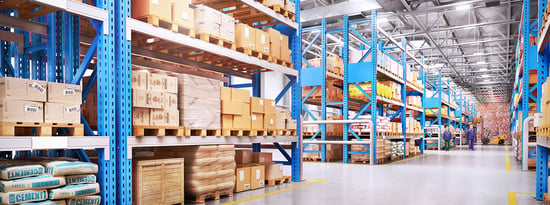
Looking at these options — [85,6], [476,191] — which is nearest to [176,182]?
[85,6]

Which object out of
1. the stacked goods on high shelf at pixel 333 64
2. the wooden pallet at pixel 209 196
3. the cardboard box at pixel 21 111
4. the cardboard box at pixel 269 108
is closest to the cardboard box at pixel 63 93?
the cardboard box at pixel 21 111

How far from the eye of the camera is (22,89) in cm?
397

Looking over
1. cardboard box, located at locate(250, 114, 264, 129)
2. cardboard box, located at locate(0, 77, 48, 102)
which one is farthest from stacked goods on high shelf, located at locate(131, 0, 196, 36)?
cardboard box, located at locate(250, 114, 264, 129)

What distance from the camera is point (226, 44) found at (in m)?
6.82

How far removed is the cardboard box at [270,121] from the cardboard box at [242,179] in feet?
2.90

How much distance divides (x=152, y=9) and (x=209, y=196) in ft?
9.34

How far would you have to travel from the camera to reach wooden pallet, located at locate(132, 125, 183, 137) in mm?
5082

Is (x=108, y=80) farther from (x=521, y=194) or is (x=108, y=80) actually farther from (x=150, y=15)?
(x=521, y=194)

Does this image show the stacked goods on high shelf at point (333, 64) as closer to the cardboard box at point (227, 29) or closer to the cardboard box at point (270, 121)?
the cardboard box at point (270, 121)

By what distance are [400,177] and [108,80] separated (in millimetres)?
6935

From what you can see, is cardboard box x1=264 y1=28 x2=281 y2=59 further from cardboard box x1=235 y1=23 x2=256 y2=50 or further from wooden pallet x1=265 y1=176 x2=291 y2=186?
wooden pallet x1=265 y1=176 x2=291 y2=186

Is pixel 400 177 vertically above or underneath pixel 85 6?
underneath

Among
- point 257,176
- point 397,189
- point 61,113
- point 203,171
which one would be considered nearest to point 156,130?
point 203,171

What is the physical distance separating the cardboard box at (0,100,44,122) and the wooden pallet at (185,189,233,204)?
258 cm
